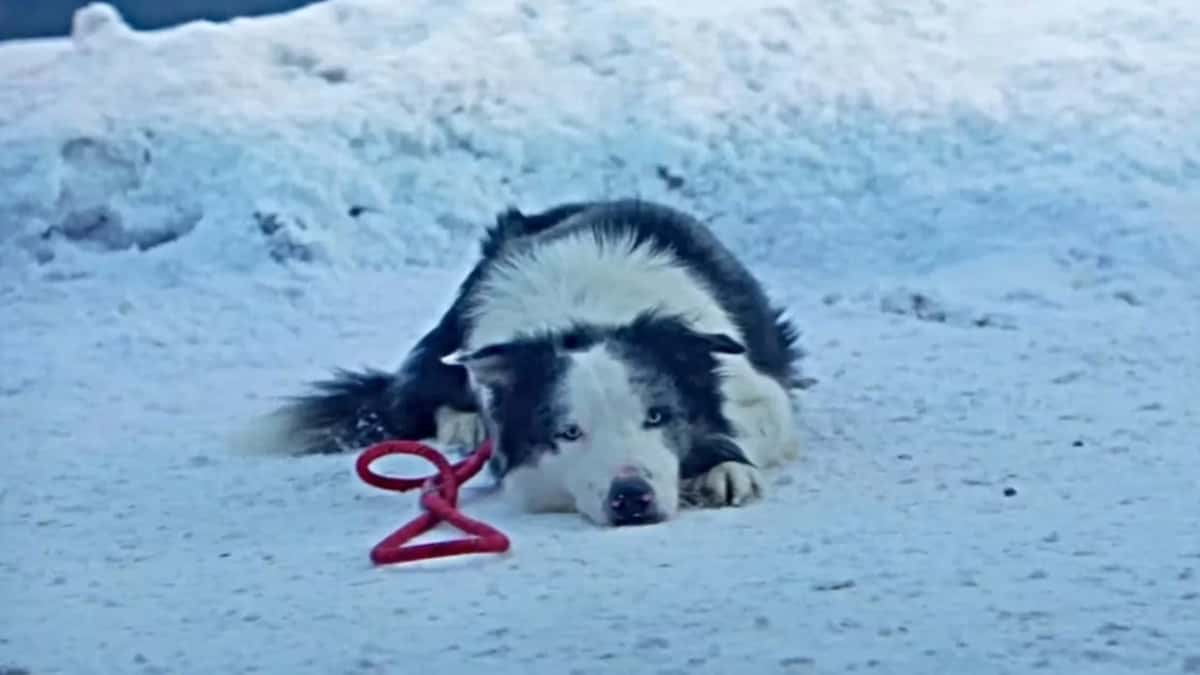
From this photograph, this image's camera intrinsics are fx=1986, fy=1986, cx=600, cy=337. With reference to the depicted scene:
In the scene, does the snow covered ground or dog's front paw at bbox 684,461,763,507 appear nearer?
the snow covered ground

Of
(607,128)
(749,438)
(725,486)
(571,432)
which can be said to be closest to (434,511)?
(571,432)

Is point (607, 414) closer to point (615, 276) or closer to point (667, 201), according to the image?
point (615, 276)

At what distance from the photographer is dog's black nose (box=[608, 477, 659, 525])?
4527mm

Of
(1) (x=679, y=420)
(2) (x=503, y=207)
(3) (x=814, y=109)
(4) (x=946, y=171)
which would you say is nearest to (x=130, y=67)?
(2) (x=503, y=207)

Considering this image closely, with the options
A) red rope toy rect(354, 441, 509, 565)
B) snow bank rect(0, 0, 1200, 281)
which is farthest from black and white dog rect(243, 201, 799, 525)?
snow bank rect(0, 0, 1200, 281)

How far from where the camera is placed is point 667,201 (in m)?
9.98

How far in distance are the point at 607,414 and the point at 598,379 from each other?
0.11 m

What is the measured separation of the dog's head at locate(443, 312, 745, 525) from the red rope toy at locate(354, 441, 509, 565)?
0.43ft

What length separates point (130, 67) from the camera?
11.0m

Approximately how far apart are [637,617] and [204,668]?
78cm

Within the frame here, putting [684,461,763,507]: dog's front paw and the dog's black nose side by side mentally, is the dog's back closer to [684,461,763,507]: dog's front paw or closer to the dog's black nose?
[684,461,763,507]: dog's front paw

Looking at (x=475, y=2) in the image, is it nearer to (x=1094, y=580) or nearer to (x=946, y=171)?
(x=946, y=171)

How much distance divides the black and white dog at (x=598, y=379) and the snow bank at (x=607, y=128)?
3.25 m

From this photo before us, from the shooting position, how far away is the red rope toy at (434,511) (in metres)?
4.22
